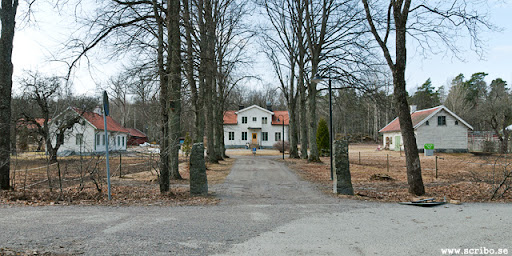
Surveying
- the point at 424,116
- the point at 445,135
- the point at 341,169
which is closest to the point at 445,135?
the point at 445,135

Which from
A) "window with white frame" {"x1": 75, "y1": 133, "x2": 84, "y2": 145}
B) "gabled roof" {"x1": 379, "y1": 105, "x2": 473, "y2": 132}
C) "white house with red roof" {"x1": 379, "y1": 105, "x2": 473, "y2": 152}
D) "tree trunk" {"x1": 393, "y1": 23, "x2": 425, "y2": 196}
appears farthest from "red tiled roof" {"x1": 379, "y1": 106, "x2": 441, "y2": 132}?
"window with white frame" {"x1": 75, "y1": 133, "x2": 84, "y2": 145}

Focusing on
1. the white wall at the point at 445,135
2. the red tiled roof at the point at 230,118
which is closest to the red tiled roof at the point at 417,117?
the white wall at the point at 445,135

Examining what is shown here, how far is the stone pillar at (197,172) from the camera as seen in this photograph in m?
9.06

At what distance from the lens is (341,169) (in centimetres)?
957

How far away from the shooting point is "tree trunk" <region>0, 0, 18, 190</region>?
30.7 feet

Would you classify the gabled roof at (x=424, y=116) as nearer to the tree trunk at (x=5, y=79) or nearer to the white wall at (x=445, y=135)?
the white wall at (x=445, y=135)

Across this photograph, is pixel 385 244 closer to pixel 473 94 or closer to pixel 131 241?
pixel 131 241

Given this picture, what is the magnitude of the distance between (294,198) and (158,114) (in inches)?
177


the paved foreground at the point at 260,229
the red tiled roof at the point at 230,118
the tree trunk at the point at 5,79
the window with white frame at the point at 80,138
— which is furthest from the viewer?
the red tiled roof at the point at 230,118

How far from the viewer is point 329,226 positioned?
5.82 metres

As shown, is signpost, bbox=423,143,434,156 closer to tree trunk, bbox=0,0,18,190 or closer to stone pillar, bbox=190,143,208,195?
stone pillar, bbox=190,143,208,195

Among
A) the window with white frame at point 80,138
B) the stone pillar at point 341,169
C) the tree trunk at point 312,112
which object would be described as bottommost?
the stone pillar at point 341,169

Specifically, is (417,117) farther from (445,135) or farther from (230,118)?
(230,118)

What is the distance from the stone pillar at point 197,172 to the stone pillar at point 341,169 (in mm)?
3754
